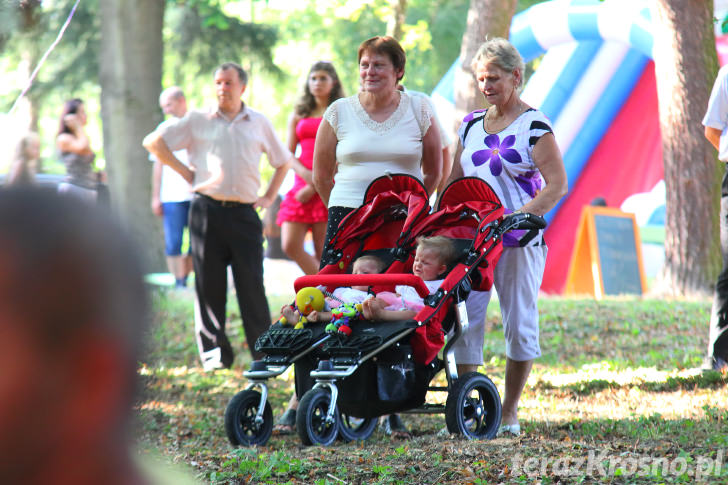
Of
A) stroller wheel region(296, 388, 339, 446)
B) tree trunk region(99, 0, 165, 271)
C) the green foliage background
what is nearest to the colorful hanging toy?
stroller wheel region(296, 388, 339, 446)

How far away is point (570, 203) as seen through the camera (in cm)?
1573

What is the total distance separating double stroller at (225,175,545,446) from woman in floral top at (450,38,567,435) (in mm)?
180

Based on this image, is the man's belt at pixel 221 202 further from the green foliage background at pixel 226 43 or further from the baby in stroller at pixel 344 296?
the baby in stroller at pixel 344 296

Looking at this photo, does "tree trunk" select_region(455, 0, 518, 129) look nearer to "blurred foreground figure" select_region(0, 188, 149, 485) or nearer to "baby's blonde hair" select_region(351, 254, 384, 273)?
"baby's blonde hair" select_region(351, 254, 384, 273)

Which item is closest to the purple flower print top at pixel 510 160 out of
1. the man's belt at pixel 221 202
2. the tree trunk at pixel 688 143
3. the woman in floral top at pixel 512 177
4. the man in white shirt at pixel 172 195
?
the woman in floral top at pixel 512 177

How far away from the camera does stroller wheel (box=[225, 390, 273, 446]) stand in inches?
179

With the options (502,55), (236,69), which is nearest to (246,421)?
(502,55)

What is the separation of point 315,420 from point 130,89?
30.4ft

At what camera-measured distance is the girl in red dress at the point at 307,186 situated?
263 inches

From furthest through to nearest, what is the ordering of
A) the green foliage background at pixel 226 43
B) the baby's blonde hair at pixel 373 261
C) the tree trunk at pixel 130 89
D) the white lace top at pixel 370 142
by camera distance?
1. the green foliage background at pixel 226 43
2. the tree trunk at pixel 130 89
3. the white lace top at pixel 370 142
4. the baby's blonde hair at pixel 373 261

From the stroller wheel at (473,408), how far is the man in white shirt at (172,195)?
17.6 ft

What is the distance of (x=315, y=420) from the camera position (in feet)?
14.5

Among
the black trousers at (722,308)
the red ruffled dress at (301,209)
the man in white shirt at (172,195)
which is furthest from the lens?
the man in white shirt at (172,195)

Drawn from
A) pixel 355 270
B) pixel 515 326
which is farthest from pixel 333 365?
pixel 515 326
